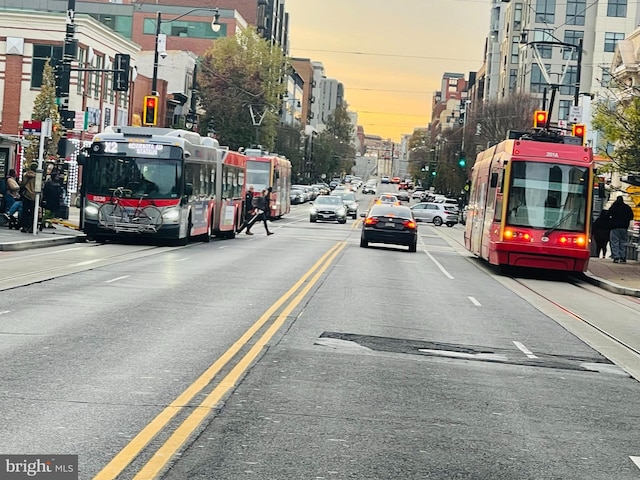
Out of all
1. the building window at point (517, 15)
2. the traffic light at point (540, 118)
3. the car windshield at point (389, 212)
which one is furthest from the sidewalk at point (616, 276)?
the building window at point (517, 15)

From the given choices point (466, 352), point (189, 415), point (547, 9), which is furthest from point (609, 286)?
point (547, 9)

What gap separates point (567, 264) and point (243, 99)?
63.6 metres

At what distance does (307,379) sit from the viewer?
1030 cm

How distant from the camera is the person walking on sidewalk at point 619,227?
3319 cm

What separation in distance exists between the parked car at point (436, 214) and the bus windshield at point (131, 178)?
1829 inches

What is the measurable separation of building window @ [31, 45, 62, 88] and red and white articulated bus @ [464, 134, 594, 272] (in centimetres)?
3619

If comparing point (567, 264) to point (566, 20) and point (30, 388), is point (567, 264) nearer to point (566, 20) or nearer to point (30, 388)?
point (30, 388)

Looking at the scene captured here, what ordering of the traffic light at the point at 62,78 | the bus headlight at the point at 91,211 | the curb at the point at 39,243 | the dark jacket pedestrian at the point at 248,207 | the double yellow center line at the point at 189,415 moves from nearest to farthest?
1. the double yellow center line at the point at 189,415
2. the curb at the point at 39,243
3. the bus headlight at the point at 91,211
4. the traffic light at the point at 62,78
5. the dark jacket pedestrian at the point at 248,207

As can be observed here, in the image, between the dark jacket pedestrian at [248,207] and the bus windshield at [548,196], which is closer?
the bus windshield at [548,196]

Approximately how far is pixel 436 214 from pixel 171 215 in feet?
155

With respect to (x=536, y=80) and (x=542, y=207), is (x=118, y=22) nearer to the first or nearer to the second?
(x=536, y=80)

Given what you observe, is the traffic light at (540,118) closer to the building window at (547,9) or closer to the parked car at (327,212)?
the parked car at (327,212)

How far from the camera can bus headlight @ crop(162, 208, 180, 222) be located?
100 ft

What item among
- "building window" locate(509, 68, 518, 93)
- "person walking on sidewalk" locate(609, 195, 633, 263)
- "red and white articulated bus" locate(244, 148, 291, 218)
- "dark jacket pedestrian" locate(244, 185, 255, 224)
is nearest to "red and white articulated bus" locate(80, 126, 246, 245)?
"person walking on sidewalk" locate(609, 195, 633, 263)
